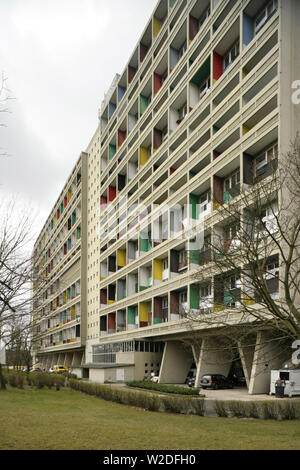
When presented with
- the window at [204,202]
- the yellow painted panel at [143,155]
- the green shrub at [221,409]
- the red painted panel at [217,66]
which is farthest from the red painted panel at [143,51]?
the green shrub at [221,409]

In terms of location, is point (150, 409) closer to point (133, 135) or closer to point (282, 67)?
point (282, 67)

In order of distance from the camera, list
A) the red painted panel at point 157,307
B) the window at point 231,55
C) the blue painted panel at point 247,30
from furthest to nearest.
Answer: the red painted panel at point 157,307 < the window at point 231,55 < the blue painted panel at point 247,30

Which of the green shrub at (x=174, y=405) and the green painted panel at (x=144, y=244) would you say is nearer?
the green shrub at (x=174, y=405)

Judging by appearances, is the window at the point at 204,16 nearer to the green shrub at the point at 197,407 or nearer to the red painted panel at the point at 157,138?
the red painted panel at the point at 157,138

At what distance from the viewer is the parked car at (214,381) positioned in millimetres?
33500

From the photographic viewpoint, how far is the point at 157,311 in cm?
4088

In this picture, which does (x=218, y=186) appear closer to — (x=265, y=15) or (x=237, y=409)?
(x=265, y=15)

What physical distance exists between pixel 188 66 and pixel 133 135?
1380 centimetres

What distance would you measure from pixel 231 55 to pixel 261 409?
82.7 ft

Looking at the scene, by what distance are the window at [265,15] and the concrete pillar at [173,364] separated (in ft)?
86.8

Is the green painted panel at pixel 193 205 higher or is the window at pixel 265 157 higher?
the window at pixel 265 157

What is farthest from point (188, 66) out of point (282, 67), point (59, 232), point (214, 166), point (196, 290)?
point (59, 232)

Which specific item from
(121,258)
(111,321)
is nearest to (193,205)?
(121,258)

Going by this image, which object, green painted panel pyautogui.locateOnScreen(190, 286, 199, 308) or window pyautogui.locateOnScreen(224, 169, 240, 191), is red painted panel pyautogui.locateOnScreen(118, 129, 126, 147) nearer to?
window pyautogui.locateOnScreen(224, 169, 240, 191)
